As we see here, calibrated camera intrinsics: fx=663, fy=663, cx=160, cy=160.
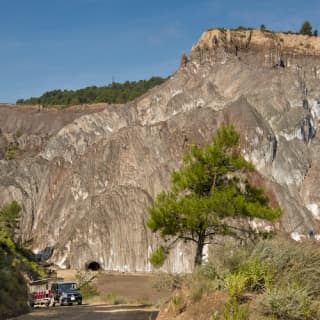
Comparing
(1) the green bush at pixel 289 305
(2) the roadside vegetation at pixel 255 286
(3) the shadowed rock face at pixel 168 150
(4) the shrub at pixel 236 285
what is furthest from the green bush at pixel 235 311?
(3) the shadowed rock face at pixel 168 150

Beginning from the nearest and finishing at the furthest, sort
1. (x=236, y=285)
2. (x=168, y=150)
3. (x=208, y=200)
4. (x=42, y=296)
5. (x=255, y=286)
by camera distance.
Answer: (x=236, y=285), (x=255, y=286), (x=208, y=200), (x=42, y=296), (x=168, y=150)

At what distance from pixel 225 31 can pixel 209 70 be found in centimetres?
1444

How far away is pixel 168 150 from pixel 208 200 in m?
69.6

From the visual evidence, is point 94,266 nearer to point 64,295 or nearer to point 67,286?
point 67,286

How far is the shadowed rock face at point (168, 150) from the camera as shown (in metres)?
87.8

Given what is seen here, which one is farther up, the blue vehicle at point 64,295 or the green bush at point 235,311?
the green bush at point 235,311

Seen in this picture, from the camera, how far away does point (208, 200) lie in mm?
28359

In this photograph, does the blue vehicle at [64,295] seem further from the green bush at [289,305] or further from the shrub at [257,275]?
the green bush at [289,305]

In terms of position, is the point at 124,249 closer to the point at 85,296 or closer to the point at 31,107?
the point at 85,296

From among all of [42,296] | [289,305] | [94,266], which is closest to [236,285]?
[289,305]

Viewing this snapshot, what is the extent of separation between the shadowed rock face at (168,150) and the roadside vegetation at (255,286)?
61064 millimetres

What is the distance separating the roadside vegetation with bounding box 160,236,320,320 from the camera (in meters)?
13.1

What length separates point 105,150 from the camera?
10319cm

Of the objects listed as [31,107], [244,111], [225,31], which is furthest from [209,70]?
[31,107]
